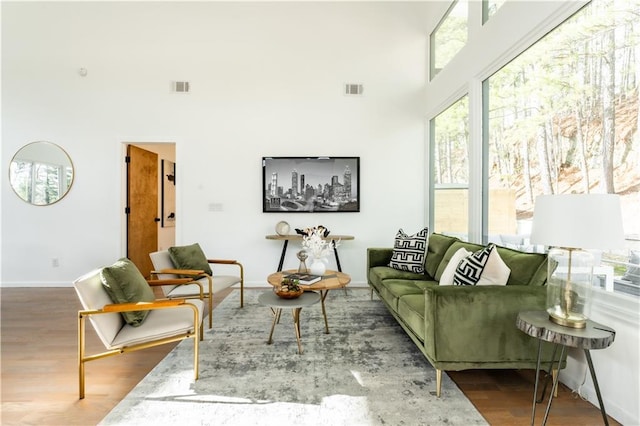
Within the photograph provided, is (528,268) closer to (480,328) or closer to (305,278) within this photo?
(480,328)

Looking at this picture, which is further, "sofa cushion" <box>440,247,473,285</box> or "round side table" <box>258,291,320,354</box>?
"sofa cushion" <box>440,247,473,285</box>

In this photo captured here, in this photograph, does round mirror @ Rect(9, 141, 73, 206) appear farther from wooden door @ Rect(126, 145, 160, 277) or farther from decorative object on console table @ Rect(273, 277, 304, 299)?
decorative object on console table @ Rect(273, 277, 304, 299)

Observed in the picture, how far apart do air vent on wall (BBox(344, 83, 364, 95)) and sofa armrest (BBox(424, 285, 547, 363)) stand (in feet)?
12.2

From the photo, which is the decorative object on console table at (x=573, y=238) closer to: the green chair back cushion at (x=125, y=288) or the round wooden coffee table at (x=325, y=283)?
the round wooden coffee table at (x=325, y=283)

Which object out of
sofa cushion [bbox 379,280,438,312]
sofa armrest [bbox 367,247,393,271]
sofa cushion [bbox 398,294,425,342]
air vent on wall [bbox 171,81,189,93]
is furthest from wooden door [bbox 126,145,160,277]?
sofa cushion [bbox 398,294,425,342]

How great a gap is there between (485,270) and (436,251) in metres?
1.20

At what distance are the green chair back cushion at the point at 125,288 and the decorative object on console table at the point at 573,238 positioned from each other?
8.20ft

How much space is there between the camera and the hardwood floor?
1.77m

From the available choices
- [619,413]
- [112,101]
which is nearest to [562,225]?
[619,413]

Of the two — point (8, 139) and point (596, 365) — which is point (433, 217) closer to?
point (596, 365)

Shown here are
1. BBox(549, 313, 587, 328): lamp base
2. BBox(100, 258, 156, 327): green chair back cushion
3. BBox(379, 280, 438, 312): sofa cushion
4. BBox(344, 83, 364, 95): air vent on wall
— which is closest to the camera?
BBox(549, 313, 587, 328): lamp base

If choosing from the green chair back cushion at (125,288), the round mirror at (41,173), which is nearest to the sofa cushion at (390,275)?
the green chair back cushion at (125,288)

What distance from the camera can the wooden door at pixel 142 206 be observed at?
16.0 ft

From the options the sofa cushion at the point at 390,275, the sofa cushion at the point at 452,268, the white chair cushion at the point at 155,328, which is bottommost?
the white chair cushion at the point at 155,328
